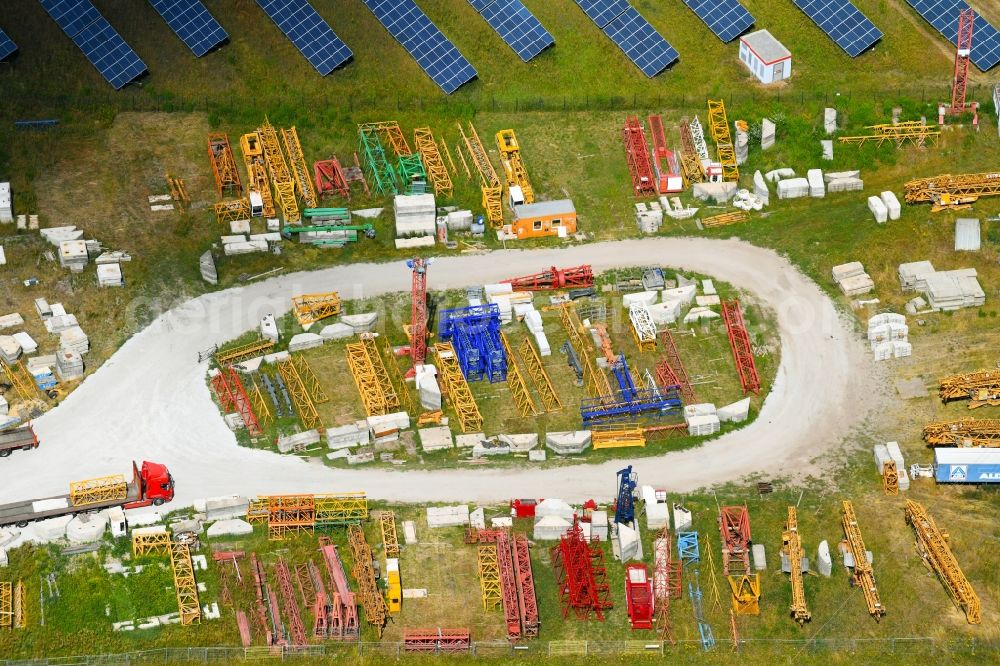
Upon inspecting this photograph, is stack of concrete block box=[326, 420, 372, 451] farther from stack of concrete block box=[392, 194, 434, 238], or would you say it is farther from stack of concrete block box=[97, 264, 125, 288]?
stack of concrete block box=[97, 264, 125, 288]

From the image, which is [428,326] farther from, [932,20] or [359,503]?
[932,20]

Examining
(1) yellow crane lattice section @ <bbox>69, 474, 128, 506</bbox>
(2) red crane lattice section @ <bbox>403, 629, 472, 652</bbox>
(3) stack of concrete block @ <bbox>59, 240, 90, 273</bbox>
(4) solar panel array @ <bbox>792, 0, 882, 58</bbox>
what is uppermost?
(4) solar panel array @ <bbox>792, 0, 882, 58</bbox>

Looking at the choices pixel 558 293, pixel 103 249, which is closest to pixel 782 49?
pixel 558 293

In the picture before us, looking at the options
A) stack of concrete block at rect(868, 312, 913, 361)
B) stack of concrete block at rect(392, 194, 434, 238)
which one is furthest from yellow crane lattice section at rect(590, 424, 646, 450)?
stack of concrete block at rect(392, 194, 434, 238)

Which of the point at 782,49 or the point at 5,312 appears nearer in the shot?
the point at 5,312

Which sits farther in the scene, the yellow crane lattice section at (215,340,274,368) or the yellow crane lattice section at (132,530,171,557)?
the yellow crane lattice section at (215,340,274,368)

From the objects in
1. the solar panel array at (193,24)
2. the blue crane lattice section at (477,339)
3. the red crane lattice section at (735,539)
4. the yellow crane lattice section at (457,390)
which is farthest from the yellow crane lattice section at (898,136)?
the solar panel array at (193,24)

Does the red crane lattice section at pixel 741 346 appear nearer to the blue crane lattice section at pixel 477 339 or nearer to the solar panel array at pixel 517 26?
the blue crane lattice section at pixel 477 339
